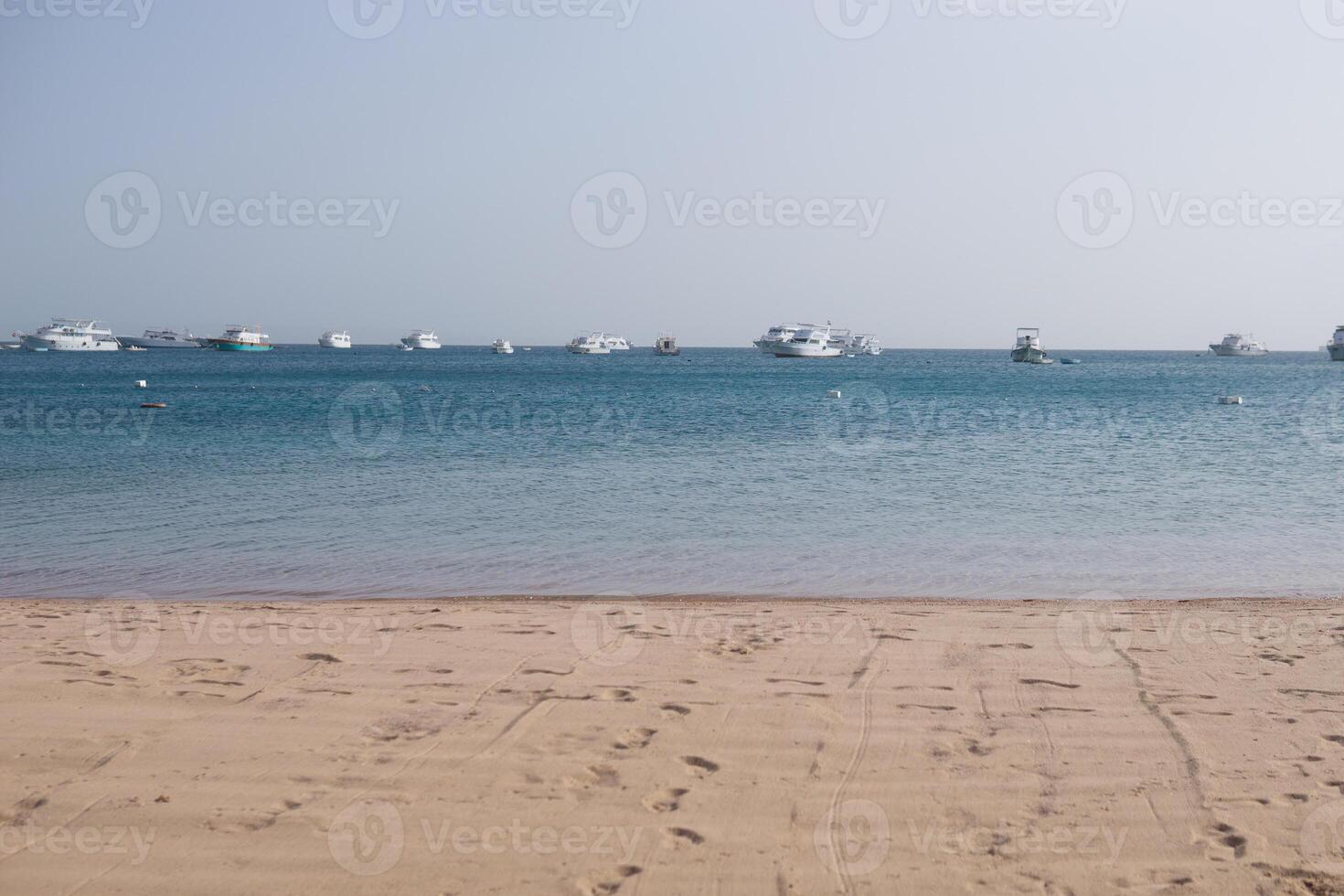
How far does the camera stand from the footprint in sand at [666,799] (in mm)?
4943

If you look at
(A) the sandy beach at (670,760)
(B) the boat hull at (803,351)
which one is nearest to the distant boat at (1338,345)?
(B) the boat hull at (803,351)

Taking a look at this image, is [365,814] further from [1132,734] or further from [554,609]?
[554,609]

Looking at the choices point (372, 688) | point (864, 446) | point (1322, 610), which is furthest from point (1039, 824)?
point (864, 446)

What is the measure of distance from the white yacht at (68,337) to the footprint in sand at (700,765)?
160 m

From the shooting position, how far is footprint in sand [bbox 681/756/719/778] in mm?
5367

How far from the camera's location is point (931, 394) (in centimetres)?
6188

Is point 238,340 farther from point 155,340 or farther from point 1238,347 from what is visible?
point 1238,347

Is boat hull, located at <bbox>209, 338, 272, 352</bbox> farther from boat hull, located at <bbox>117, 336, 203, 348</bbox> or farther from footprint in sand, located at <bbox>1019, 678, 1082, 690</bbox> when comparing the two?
footprint in sand, located at <bbox>1019, 678, 1082, 690</bbox>

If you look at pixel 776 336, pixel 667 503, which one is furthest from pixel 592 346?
pixel 667 503

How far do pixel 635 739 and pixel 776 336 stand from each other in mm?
126862

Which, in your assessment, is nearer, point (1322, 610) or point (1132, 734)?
point (1132, 734)

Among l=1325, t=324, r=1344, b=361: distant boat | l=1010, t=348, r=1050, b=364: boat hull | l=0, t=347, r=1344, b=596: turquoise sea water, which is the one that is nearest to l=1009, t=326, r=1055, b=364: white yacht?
l=1010, t=348, r=1050, b=364: boat hull

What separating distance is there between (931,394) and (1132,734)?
5783 cm

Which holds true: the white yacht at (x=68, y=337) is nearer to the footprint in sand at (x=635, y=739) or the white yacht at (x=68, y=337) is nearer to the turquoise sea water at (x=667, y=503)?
the turquoise sea water at (x=667, y=503)
